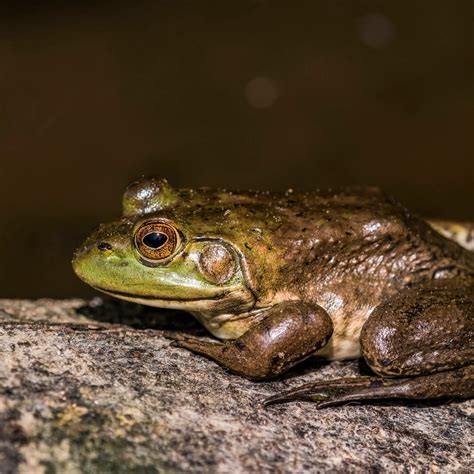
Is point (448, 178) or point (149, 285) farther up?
point (448, 178)

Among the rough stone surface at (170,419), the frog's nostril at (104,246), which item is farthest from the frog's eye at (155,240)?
the rough stone surface at (170,419)

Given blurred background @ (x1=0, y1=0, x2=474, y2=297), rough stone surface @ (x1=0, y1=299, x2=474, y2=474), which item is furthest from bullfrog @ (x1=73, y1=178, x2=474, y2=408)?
blurred background @ (x1=0, y1=0, x2=474, y2=297)

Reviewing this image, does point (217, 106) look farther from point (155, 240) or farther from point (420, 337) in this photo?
point (420, 337)

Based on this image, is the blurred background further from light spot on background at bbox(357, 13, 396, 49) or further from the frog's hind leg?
the frog's hind leg

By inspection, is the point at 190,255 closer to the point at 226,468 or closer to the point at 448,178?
the point at 226,468

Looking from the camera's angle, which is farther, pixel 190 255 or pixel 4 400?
pixel 190 255

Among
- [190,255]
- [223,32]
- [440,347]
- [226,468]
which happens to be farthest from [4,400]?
[223,32]

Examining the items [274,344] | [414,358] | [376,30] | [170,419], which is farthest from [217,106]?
[170,419]
